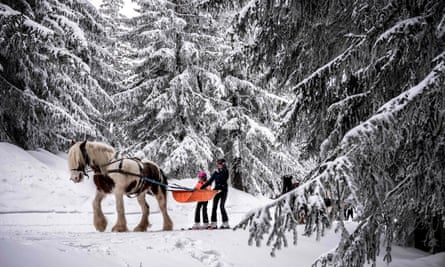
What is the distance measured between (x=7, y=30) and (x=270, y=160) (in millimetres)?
13772

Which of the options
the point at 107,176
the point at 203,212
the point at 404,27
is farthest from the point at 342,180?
the point at 203,212

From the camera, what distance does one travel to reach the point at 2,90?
43.3 ft

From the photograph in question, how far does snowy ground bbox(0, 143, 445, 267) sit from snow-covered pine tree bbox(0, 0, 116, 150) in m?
1.29

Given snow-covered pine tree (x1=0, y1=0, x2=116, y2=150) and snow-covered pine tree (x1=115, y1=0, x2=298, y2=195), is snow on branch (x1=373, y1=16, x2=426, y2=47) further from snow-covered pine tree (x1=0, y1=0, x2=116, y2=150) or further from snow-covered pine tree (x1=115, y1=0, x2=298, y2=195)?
Result: snow-covered pine tree (x1=115, y1=0, x2=298, y2=195)

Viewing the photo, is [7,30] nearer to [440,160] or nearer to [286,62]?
[286,62]

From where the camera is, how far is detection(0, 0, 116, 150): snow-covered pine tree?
1273 cm

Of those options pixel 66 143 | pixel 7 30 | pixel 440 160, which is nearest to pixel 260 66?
pixel 440 160

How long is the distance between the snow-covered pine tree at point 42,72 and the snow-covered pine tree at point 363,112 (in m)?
9.04

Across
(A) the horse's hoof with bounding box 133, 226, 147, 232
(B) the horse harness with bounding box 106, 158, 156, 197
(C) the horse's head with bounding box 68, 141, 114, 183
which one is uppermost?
(C) the horse's head with bounding box 68, 141, 114, 183

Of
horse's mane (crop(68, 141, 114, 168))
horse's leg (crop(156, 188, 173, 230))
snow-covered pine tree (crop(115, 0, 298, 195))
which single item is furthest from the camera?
snow-covered pine tree (crop(115, 0, 298, 195))

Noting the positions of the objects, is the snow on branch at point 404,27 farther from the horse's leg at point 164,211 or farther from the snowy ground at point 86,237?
the horse's leg at point 164,211

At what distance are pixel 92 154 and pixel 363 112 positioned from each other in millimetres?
5913

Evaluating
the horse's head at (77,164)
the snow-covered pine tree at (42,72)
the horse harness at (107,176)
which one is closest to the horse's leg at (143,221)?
the horse harness at (107,176)

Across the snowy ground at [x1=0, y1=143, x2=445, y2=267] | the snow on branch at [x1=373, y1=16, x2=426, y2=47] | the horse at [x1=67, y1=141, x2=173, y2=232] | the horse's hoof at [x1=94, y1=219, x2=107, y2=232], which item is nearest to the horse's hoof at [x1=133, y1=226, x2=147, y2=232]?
the horse at [x1=67, y1=141, x2=173, y2=232]
